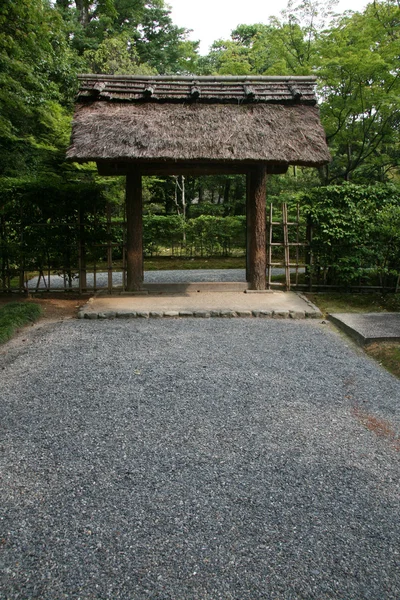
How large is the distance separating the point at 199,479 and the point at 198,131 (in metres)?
6.99

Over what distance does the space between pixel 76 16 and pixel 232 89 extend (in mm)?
18917

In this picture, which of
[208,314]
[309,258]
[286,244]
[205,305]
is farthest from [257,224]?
[208,314]

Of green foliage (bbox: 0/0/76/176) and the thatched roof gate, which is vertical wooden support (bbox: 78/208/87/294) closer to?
the thatched roof gate

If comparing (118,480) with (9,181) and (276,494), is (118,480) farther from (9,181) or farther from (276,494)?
(9,181)

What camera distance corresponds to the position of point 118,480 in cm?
264

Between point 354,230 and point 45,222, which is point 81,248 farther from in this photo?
point 354,230

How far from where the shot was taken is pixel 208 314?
718cm

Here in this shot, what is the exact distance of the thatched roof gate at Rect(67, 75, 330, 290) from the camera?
7.87 metres

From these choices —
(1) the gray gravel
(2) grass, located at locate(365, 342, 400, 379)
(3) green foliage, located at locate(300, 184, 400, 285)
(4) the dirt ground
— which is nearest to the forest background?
(3) green foliage, located at locate(300, 184, 400, 285)

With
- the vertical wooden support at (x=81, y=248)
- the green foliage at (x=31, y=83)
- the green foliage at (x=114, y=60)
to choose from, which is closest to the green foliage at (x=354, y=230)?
the vertical wooden support at (x=81, y=248)

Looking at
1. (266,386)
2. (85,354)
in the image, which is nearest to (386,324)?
(266,386)

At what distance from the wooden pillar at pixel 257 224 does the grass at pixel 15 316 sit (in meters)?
4.18

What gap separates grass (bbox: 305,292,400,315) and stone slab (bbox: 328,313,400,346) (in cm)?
68

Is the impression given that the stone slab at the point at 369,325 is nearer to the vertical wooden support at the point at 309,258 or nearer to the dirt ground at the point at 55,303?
the vertical wooden support at the point at 309,258
